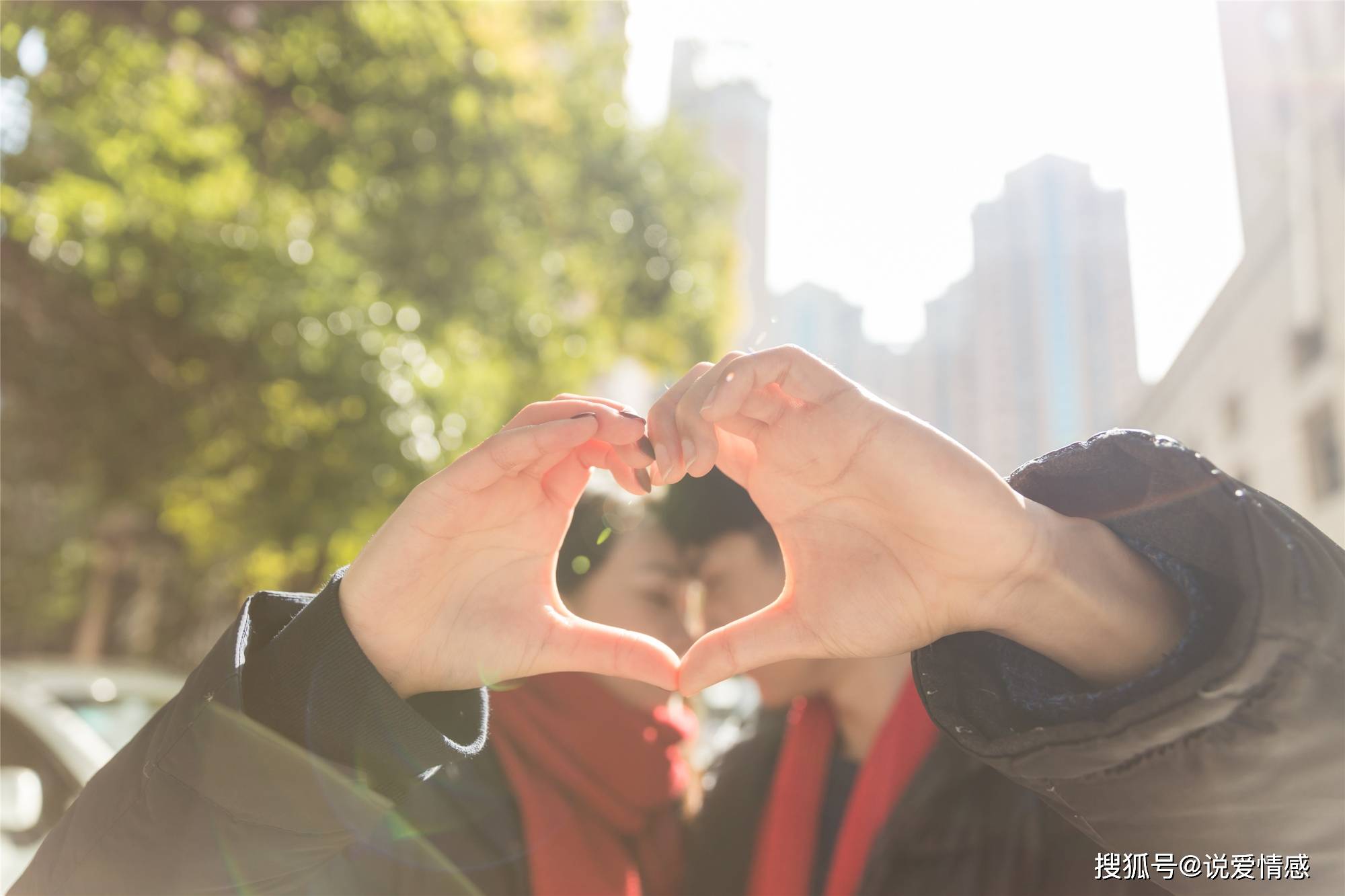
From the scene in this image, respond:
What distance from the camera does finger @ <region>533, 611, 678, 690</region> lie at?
116cm

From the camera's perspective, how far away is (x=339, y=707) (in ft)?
3.65

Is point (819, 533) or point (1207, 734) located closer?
point (1207, 734)

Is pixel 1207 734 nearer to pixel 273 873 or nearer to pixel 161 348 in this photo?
pixel 273 873

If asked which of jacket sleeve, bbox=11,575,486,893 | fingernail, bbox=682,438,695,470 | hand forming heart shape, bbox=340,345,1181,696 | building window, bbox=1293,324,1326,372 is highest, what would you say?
fingernail, bbox=682,438,695,470

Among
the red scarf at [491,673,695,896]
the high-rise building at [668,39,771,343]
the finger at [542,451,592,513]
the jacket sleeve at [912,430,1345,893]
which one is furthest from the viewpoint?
the high-rise building at [668,39,771,343]

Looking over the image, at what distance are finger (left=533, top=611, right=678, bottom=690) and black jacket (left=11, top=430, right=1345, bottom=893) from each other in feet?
0.52

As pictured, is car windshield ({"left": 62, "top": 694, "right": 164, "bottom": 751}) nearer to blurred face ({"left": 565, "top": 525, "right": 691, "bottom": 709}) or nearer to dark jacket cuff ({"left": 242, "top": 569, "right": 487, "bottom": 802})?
blurred face ({"left": 565, "top": 525, "right": 691, "bottom": 709})

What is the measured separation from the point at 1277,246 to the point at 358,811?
1203cm

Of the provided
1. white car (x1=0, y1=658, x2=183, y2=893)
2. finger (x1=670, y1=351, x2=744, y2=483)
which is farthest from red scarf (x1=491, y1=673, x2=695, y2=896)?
white car (x1=0, y1=658, x2=183, y2=893)

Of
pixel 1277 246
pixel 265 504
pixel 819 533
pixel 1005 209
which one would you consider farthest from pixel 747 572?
pixel 1277 246

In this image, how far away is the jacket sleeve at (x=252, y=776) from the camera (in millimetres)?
1093

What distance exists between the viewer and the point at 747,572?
232 cm

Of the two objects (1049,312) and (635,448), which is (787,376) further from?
(1049,312)

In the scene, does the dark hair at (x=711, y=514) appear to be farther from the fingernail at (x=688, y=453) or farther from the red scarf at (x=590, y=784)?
the fingernail at (x=688, y=453)
